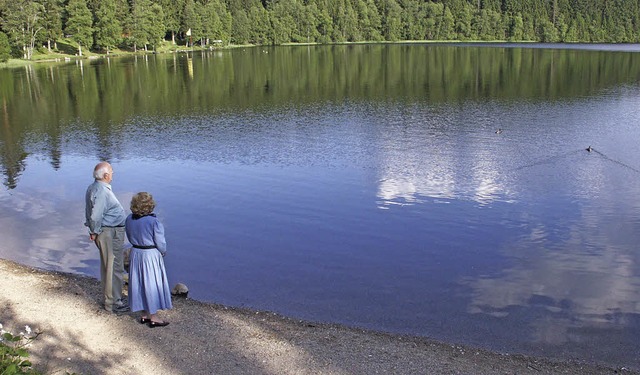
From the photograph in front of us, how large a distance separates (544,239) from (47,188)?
58.9ft

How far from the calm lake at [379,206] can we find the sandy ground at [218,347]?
0.90m

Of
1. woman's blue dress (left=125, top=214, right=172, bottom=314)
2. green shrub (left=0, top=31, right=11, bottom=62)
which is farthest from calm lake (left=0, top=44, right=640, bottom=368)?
green shrub (left=0, top=31, right=11, bottom=62)

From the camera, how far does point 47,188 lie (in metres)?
23.4

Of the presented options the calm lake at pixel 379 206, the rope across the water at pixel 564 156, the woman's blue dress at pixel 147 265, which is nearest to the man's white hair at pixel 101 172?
the woman's blue dress at pixel 147 265

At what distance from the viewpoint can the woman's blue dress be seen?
1004cm

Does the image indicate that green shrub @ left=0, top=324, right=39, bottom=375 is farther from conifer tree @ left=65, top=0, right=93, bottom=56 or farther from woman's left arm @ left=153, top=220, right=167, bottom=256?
conifer tree @ left=65, top=0, right=93, bottom=56

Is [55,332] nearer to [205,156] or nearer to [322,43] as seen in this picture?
[205,156]

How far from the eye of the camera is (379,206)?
2033cm

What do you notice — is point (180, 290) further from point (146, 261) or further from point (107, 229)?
point (146, 261)

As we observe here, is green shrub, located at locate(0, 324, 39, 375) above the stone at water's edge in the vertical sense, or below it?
above

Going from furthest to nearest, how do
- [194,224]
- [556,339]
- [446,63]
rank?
[446,63] < [194,224] < [556,339]

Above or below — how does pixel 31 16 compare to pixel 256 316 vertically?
above

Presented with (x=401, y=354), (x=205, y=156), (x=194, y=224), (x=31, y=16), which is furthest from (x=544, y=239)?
(x=31, y=16)

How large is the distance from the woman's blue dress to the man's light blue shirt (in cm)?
53
